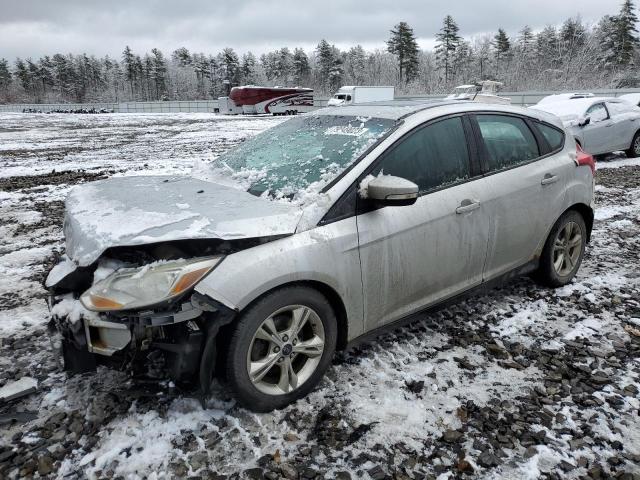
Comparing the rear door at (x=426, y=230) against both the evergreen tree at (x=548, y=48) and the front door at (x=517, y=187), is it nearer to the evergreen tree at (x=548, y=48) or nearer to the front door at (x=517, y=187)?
the front door at (x=517, y=187)

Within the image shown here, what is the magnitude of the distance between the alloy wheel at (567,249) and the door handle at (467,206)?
1.30 m

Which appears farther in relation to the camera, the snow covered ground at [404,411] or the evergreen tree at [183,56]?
the evergreen tree at [183,56]

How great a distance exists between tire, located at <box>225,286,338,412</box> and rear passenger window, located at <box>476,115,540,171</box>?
1881 millimetres

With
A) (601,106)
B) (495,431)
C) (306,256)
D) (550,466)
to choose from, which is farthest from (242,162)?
(601,106)

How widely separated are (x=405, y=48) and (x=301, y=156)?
8086 centimetres

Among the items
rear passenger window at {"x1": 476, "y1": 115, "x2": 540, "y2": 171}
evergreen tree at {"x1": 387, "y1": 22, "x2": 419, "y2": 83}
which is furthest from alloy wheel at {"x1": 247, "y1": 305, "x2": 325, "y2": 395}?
evergreen tree at {"x1": 387, "y1": 22, "x2": 419, "y2": 83}

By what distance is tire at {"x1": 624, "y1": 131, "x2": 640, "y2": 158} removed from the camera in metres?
11.8

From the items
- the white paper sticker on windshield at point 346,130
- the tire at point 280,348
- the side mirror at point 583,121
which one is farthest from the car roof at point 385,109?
the side mirror at point 583,121

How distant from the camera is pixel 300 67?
314ft

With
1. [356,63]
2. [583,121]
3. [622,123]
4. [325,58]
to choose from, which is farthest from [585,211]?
[356,63]

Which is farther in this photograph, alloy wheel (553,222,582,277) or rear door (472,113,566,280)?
alloy wheel (553,222,582,277)

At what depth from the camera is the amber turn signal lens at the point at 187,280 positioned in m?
2.30

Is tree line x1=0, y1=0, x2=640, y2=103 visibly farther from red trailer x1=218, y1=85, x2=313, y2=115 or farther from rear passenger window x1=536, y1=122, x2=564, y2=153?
rear passenger window x1=536, y1=122, x2=564, y2=153

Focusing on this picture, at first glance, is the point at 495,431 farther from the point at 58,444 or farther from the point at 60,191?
the point at 60,191
